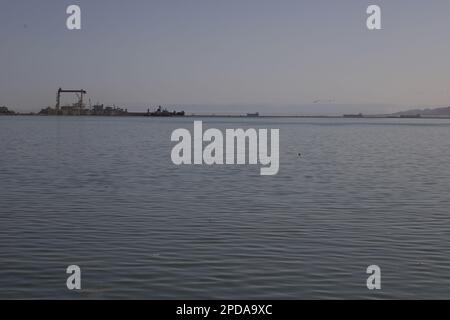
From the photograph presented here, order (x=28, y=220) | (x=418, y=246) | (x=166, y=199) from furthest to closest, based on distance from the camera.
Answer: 1. (x=166, y=199)
2. (x=28, y=220)
3. (x=418, y=246)

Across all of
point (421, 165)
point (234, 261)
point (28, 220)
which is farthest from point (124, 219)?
point (421, 165)

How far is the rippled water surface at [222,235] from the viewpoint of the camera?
43.5 ft

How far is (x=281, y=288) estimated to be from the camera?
1308 cm

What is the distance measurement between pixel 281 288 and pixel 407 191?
17.2m

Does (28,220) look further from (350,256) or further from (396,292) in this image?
(396,292)

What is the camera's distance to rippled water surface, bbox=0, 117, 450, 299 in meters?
13.3

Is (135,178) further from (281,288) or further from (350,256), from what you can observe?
(281,288)

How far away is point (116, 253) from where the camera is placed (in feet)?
51.5

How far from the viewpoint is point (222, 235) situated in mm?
18203

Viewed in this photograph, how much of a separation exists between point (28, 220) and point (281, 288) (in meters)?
9.95
